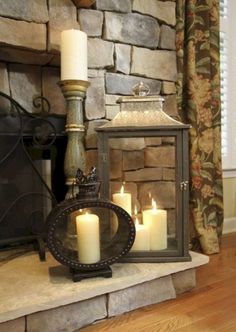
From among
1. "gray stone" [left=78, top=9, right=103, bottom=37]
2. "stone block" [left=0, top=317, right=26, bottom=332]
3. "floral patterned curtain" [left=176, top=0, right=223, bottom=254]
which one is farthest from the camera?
"floral patterned curtain" [left=176, top=0, right=223, bottom=254]

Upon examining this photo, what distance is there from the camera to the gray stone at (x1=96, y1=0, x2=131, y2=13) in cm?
150

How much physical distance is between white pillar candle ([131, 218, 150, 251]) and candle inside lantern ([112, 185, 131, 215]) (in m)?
0.09

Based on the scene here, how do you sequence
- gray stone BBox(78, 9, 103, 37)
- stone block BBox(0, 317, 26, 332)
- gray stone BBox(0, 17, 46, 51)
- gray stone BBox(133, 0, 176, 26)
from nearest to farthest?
stone block BBox(0, 317, 26, 332) → gray stone BBox(0, 17, 46, 51) → gray stone BBox(78, 9, 103, 37) → gray stone BBox(133, 0, 176, 26)

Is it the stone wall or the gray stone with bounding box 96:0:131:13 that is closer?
the stone wall

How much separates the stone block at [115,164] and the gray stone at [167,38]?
0.74 m

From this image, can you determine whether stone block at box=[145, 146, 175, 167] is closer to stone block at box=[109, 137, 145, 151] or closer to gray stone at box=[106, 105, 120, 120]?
stone block at box=[109, 137, 145, 151]

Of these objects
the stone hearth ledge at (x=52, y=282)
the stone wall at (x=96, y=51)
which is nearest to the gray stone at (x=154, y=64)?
the stone wall at (x=96, y=51)

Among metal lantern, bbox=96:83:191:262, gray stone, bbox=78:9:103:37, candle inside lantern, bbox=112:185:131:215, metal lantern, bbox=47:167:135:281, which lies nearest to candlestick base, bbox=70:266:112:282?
metal lantern, bbox=47:167:135:281

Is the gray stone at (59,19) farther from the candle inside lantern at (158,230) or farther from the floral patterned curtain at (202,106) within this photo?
the candle inside lantern at (158,230)

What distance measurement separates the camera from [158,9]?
1.66 metres

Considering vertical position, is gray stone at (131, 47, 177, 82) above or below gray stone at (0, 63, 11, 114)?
above

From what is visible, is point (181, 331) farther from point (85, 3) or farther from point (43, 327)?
point (85, 3)

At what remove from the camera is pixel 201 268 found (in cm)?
157

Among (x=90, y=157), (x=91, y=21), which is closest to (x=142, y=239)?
(x=90, y=157)
